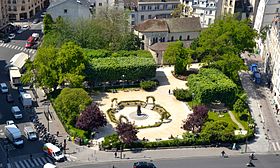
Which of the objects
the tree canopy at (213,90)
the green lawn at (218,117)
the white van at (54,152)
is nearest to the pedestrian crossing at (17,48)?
the tree canopy at (213,90)

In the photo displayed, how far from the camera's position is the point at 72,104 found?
83.2 m

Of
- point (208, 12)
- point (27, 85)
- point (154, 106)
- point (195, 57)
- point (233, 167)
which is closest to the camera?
point (233, 167)

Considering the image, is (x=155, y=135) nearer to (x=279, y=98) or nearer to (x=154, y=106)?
(x=154, y=106)

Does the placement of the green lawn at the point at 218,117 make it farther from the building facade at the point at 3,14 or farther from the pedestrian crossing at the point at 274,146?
the building facade at the point at 3,14

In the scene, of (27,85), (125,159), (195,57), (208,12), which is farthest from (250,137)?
(208,12)

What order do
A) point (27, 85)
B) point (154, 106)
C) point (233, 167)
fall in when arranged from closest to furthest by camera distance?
point (233, 167)
point (154, 106)
point (27, 85)

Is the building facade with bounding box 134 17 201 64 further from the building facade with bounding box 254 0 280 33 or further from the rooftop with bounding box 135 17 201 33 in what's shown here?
the building facade with bounding box 254 0 280 33

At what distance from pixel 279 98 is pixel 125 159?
40.1 metres

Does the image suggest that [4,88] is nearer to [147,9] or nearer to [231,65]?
[231,65]

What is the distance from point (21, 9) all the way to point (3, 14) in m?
9.58

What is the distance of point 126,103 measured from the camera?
96.8 metres

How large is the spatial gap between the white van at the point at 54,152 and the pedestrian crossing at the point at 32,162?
100 centimetres

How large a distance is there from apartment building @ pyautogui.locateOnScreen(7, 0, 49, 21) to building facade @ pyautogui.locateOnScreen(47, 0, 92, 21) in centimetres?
2231

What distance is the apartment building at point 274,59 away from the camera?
99.9 metres
